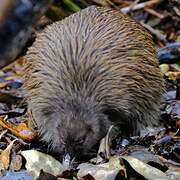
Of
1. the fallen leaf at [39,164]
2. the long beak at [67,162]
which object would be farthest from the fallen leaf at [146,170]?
the fallen leaf at [39,164]

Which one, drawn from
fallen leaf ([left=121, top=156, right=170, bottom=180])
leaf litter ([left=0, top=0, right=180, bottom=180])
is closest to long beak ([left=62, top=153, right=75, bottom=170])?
leaf litter ([left=0, top=0, right=180, bottom=180])

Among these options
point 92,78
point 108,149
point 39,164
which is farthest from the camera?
point 92,78

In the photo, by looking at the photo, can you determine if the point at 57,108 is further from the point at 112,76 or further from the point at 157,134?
the point at 157,134

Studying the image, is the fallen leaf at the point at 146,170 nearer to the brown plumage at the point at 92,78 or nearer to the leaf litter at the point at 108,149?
the leaf litter at the point at 108,149

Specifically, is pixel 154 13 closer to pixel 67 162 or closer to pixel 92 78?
pixel 92 78

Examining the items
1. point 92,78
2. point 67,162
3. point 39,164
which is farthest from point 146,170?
point 92,78

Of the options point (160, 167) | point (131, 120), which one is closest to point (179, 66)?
point (131, 120)

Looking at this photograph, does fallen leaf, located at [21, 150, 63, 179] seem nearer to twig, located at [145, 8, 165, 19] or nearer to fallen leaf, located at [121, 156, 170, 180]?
fallen leaf, located at [121, 156, 170, 180]

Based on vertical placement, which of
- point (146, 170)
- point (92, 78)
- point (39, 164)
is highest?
point (92, 78)

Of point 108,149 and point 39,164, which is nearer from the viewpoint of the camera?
point 39,164
